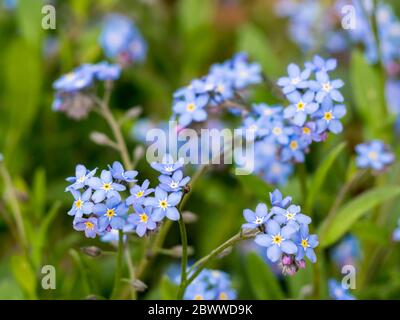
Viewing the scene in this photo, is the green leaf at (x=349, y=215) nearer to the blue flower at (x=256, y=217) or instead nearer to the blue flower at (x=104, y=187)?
the blue flower at (x=256, y=217)

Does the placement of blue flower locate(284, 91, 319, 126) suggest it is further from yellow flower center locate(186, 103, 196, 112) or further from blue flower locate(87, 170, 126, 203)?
blue flower locate(87, 170, 126, 203)

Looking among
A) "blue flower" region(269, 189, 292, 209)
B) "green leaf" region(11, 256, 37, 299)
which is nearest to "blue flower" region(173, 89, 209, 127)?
"blue flower" region(269, 189, 292, 209)

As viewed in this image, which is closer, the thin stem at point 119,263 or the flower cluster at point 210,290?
the thin stem at point 119,263

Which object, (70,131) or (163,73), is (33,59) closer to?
(70,131)

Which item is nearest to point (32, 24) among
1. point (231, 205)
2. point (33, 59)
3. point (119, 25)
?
point (33, 59)

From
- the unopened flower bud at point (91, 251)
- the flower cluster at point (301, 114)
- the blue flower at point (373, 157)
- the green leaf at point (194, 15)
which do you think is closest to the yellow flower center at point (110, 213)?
the unopened flower bud at point (91, 251)
